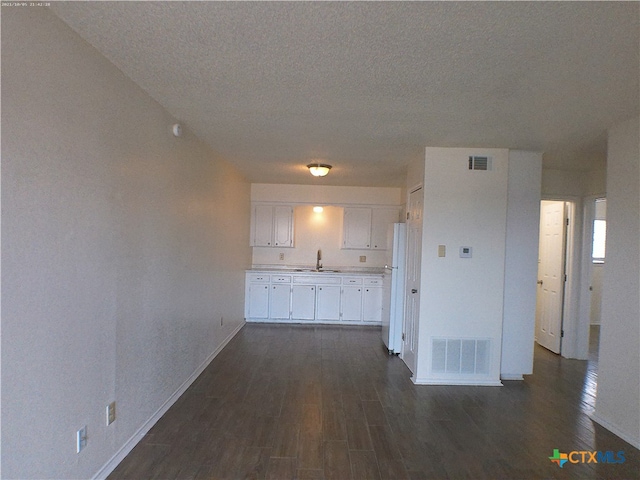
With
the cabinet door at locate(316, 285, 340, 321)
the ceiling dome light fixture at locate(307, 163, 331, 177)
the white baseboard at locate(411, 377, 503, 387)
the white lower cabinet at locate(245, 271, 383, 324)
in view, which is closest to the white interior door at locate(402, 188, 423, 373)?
the white baseboard at locate(411, 377, 503, 387)

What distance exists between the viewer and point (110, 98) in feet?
6.91

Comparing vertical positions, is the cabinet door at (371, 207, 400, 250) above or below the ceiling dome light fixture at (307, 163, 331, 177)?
below

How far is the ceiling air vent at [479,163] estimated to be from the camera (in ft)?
12.3

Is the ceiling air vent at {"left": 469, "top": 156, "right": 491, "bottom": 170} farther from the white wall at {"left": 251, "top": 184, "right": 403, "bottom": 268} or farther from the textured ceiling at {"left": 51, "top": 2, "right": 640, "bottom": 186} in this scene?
the white wall at {"left": 251, "top": 184, "right": 403, "bottom": 268}

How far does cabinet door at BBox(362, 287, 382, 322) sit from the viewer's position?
621cm

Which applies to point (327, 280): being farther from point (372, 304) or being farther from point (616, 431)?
point (616, 431)

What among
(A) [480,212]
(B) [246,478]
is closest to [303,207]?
(A) [480,212]

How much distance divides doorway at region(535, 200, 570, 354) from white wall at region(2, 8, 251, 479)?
488 cm

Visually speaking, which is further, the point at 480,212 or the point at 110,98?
the point at 480,212

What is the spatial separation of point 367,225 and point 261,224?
1981 mm

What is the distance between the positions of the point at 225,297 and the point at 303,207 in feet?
8.74

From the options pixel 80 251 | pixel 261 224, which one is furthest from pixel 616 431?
pixel 261 224

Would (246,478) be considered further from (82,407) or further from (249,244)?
(249,244)

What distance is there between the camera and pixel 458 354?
377 centimetres
